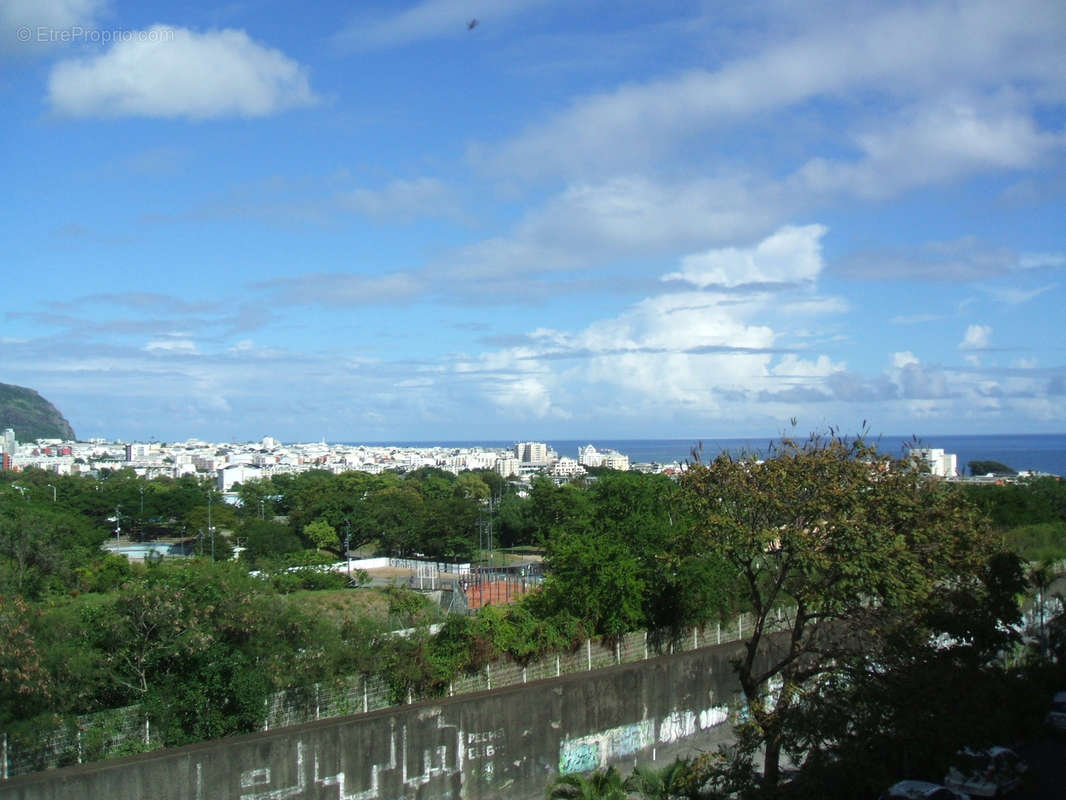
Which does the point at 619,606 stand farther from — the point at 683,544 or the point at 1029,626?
the point at 1029,626

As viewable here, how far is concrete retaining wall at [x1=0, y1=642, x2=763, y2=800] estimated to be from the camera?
967cm

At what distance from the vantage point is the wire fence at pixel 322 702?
9922 mm

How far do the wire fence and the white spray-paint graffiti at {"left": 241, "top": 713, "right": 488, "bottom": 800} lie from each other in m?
0.87

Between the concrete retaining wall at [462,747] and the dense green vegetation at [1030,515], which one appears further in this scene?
the dense green vegetation at [1030,515]

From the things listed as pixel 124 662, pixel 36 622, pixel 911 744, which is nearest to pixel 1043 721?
pixel 911 744

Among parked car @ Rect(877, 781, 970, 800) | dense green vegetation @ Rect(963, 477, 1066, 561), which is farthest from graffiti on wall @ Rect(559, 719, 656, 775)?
dense green vegetation @ Rect(963, 477, 1066, 561)

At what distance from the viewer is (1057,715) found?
1566 centimetres

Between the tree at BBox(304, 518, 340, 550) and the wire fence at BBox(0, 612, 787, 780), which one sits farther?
the tree at BBox(304, 518, 340, 550)

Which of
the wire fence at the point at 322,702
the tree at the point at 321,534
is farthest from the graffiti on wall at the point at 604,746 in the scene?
the tree at the point at 321,534

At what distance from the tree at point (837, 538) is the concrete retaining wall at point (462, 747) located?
250 centimetres

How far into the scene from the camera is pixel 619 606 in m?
15.7

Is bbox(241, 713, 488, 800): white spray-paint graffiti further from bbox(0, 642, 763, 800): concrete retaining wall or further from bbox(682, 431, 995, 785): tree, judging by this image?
bbox(682, 431, 995, 785): tree

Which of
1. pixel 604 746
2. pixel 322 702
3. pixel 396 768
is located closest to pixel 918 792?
pixel 604 746

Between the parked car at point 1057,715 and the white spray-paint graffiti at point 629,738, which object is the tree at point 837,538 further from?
the parked car at point 1057,715
